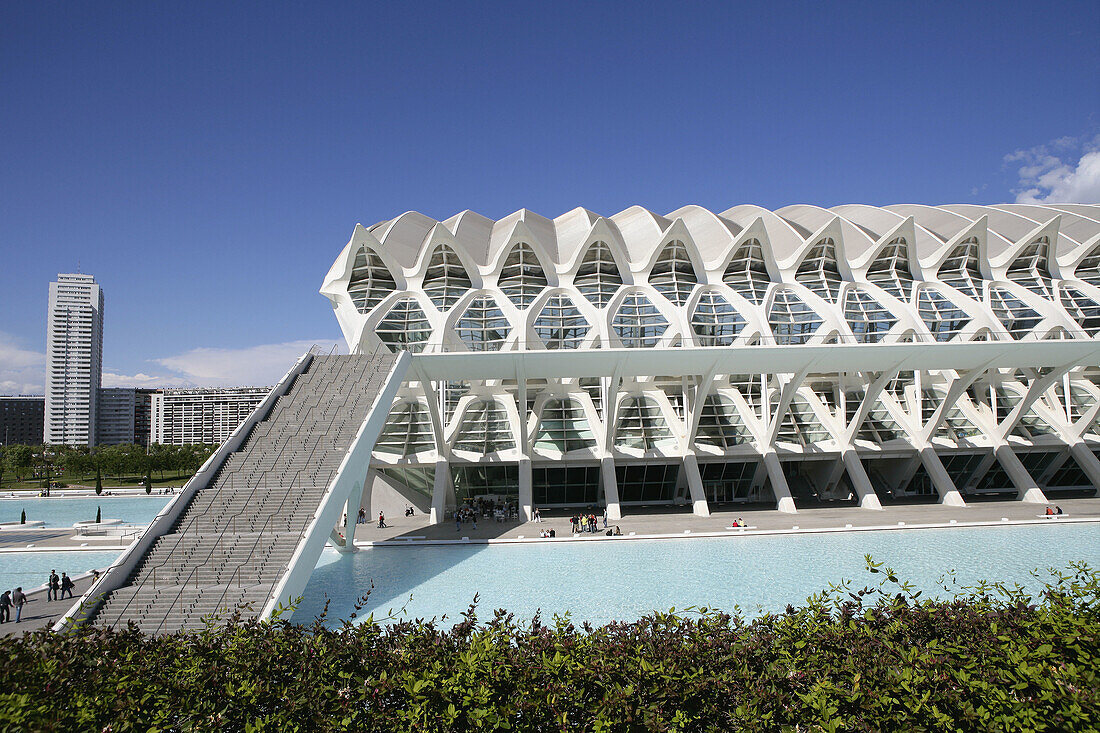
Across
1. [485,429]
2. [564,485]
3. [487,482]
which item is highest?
[485,429]

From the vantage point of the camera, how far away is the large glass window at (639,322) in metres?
37.0

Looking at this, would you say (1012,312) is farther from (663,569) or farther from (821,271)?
(663,569)

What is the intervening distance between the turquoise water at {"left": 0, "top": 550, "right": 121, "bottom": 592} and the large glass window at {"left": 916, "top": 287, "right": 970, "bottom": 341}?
43658 mm

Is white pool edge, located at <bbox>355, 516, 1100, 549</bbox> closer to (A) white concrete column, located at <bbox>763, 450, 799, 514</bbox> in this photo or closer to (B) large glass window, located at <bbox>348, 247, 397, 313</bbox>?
(A) white concrete column, located at <bbox>763, 450, 799, 514</bbox>

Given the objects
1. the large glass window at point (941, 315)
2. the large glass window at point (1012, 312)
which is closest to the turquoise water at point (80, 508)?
the large glass window at point (941, 315)

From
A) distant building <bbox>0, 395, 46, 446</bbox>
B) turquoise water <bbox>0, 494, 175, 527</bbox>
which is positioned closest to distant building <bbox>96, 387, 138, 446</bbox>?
distant building <bbox>0, 395, 46, 446</bbox>

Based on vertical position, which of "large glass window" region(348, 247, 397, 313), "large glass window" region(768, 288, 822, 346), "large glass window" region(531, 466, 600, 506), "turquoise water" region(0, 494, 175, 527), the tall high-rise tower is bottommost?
"turquoise water" region(0, 494, 175, 527)

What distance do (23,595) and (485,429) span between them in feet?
71.4

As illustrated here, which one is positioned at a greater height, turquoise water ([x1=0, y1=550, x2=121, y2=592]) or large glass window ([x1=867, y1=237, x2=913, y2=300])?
large glass window ([x1=867, y1=237, x2=913, y2=300])

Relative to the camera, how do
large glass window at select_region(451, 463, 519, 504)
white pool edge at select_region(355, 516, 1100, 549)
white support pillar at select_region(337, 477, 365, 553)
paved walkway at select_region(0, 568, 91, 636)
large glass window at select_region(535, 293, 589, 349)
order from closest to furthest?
paved walkway at select_region(0, 568, 91, 636)
white support pillar at select_region(337, 477, 365, 553)
white pool edge at select_region(355, 516, 1100, 549)
large glass window at select_region(451, 463, 519, 504)
large glass window at select_region(535, 293, 589, 349)

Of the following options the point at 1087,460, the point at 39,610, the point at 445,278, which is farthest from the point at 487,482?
the point at 1087,460

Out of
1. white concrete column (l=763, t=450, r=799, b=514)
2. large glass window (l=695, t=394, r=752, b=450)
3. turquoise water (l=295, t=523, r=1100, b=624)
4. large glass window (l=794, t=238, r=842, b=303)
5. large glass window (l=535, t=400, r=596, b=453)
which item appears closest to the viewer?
turquoise water (l=295, t=523, r=1100, b=624)

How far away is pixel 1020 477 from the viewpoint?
33.2 meters

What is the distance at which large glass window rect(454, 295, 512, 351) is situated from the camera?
1427 inches
